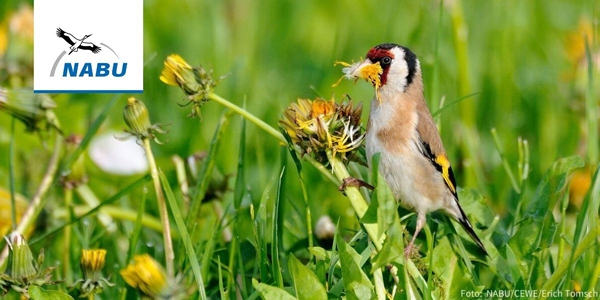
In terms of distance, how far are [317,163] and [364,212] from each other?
0.64 ft

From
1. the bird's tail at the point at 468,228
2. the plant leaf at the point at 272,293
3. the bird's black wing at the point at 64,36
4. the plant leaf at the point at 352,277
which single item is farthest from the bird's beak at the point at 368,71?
the bird's black wing at the point at 64,36

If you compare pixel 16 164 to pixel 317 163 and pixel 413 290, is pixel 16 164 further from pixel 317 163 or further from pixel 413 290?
pixel 413 290

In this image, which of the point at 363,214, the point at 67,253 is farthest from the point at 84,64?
the point at 363,214

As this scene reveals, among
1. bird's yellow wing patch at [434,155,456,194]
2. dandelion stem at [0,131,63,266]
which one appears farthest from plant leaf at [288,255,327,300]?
dandelion stem at [0,131,63,266]

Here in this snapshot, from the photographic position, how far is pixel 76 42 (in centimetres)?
261

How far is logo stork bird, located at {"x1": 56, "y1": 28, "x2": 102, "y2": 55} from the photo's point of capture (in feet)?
8.53

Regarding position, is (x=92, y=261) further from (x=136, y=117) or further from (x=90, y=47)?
(x=90, y=47)

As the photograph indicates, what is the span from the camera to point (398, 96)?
8.92 ft

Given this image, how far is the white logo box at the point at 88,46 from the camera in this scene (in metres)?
2.60

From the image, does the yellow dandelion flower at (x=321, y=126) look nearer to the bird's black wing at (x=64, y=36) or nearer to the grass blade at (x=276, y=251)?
the grass blade at (x=276, y=251)

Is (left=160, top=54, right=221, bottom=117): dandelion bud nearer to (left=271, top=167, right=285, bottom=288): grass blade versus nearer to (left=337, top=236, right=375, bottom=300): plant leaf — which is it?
(left=271, top=167, right=285, bottom=288): grass blade

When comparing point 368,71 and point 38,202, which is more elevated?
point 368,71

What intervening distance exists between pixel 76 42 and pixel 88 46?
3cm

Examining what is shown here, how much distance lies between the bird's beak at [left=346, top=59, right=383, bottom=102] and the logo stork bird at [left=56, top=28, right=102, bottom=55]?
73 cm
